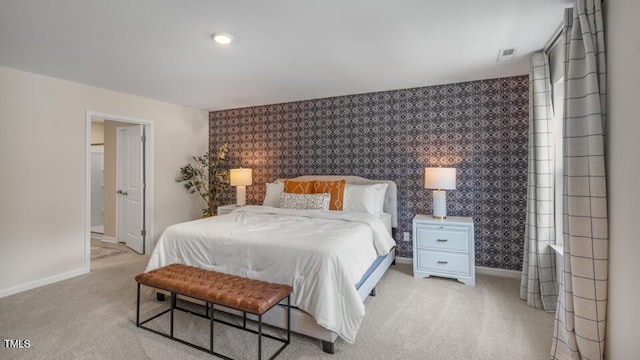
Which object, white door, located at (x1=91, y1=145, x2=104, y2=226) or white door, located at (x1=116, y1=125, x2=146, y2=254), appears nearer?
white door, located at (x1=116, y1=125, x2=146, y2=254)

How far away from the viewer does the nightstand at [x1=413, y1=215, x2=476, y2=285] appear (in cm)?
325

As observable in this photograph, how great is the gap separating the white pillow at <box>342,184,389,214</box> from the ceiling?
4.33 feet

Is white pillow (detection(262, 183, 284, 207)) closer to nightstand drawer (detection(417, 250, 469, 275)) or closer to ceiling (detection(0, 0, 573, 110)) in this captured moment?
ceiling (detection(0, 0, 573, 110))

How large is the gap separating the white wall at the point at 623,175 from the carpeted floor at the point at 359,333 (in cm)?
65

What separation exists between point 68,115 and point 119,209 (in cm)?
208

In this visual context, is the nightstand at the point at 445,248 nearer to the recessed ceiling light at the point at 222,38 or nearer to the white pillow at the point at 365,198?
the white pillow at the point at 365,198

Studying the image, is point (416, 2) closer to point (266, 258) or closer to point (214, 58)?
point (214, 58)

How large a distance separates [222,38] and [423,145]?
2680mm

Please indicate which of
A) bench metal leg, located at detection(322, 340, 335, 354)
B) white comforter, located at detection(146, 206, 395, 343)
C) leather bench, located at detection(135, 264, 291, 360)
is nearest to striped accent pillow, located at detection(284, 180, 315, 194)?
white comforter, located at detection(146, 206, 395, 343)

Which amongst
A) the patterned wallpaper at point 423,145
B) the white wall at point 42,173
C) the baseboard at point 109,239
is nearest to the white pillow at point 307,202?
the patterned wallpaper at point 423,145

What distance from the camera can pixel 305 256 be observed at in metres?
2.14

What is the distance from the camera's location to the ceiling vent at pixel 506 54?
2725 mm

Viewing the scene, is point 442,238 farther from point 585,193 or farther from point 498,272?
point 585,193

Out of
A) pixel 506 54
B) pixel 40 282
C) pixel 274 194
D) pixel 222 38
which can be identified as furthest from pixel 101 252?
pixel 506 54
